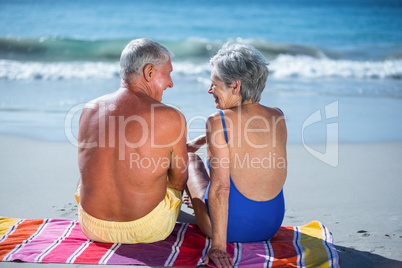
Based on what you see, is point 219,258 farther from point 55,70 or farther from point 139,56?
point 55,70

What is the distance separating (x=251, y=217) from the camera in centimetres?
276

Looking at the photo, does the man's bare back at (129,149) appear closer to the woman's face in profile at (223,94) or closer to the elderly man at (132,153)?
the elderly man at (132,153)

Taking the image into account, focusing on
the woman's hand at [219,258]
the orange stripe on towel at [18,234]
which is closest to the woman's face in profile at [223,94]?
the woman's hand at [219,258]

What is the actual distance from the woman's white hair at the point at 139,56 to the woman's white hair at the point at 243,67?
13.2 inches

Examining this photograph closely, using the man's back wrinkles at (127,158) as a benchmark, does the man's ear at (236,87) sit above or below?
above

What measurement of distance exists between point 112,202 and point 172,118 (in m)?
0.60

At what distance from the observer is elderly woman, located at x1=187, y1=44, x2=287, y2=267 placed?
260 cm

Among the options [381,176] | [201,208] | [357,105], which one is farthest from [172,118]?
[357,105]

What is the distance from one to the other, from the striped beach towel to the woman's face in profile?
870 mm

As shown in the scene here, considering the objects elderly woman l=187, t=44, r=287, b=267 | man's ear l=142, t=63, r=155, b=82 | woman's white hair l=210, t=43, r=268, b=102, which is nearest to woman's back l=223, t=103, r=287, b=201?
elderly woman l=187, t=44, r=287, b=267

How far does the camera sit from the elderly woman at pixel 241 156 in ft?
8.54

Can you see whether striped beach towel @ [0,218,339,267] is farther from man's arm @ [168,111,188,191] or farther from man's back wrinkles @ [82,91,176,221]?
man's arm @ [168,111,188,191]

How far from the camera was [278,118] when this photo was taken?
109 inches

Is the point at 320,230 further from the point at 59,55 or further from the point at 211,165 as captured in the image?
the point at 59,55
